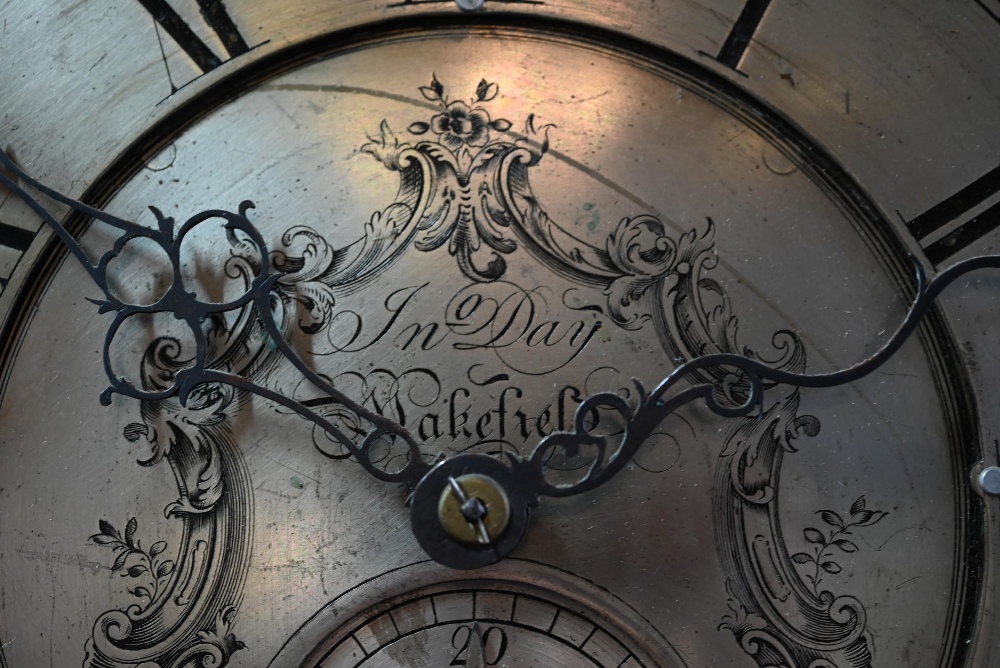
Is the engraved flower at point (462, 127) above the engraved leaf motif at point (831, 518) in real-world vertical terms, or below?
above

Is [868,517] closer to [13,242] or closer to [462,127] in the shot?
[462,127]

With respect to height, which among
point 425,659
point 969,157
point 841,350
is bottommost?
point 425,659

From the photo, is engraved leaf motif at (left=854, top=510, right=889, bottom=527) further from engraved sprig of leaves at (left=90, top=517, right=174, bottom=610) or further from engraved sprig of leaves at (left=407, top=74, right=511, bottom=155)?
engraved sprig of leaves at (left=90, top=517, right=174, bottom=610)

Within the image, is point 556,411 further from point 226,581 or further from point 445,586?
point 226,581

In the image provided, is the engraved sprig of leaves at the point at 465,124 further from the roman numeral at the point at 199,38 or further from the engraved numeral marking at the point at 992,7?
the engraved numeral marking at the point at 992,7

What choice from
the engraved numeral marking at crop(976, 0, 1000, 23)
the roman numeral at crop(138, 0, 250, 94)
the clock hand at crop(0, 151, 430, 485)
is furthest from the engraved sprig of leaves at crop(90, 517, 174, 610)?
the engraved numeral marking at crop(976, 0, 1000, 23)

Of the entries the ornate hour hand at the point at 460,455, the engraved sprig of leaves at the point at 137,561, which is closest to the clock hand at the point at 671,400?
the ornate hour hand at the point at 460,455

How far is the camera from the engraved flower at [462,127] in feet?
2.72

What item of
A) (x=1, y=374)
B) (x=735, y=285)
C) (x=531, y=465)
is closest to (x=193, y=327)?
(x=1, y=374)

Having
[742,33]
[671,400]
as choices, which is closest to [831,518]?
[671,400]

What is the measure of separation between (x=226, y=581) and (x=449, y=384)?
26 cm

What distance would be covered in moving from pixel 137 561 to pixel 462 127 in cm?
48

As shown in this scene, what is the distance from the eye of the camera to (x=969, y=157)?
31.9 inches

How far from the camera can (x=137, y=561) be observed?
0.81m
